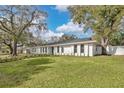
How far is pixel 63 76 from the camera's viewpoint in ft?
33.2

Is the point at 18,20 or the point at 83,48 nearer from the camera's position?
the point at 83,48

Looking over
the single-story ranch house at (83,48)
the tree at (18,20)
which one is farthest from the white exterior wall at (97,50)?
the tree at (18,20)

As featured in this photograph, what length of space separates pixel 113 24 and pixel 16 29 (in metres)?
12.5

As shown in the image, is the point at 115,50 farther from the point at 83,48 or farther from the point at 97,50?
the point at 83,48

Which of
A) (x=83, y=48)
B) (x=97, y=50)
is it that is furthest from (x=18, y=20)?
(x=97, y=50)

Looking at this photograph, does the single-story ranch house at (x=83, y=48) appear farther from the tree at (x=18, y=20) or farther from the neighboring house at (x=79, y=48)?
the tree at (x=18, y=20)

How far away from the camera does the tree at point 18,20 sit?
1081 inches

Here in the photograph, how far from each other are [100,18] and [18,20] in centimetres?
1079

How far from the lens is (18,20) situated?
95.0ft

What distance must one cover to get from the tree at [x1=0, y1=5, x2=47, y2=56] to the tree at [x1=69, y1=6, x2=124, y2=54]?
4850 millimetres

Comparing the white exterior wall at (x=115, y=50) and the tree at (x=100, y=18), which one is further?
the white exterior wall at (x=115, y=50)

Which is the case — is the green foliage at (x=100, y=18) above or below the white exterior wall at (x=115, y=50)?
above

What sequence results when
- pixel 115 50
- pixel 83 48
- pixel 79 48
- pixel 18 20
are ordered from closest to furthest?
1. pixel 83 48
2. pixel 79 48
3. pixel 115 50
4. pixel 18 20

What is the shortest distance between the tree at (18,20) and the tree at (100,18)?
15.9 ft
